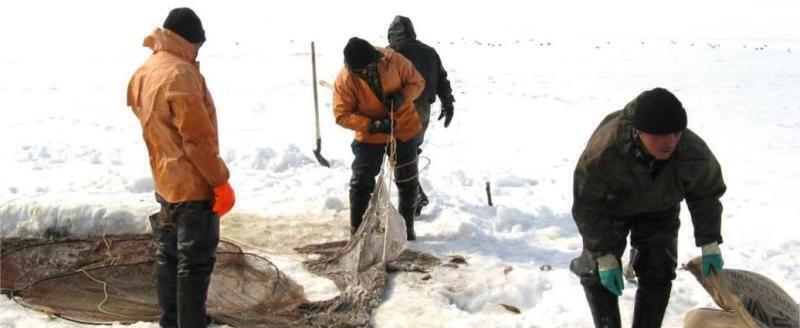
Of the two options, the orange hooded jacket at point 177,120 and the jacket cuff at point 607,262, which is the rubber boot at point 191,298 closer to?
the orange hooded jacket at point 177,120

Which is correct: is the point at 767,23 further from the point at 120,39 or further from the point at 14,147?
the point at 14,147

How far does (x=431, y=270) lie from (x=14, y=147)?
509 centimetres

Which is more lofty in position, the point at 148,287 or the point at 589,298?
the point at 589,298

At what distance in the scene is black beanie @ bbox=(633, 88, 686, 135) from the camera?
2.80 m

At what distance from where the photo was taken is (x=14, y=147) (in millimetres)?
7695

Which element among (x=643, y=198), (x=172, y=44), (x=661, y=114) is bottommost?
(x=643, y=198)

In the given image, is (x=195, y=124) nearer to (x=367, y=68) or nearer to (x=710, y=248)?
(x=367, y=68)

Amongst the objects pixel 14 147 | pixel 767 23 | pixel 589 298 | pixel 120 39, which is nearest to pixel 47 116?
pixel 14 147

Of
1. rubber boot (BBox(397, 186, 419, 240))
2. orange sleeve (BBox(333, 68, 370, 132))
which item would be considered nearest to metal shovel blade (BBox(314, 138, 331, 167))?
rubber boot (BBox(397, 186, 419, 240))

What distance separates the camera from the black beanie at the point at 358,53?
4.64 metres

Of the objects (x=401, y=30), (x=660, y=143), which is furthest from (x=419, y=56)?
(x=660, y=143)

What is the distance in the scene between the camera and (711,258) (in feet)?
10.9

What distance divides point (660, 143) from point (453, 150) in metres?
5.90

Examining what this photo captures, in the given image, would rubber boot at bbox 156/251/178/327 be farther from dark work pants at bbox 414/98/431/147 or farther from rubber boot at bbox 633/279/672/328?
dark work pants at bbox 414/98/431/147
